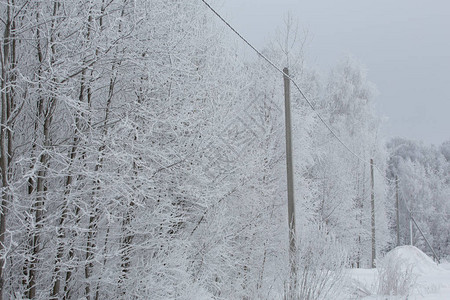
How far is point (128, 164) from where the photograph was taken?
5.43m

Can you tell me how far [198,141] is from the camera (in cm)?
656

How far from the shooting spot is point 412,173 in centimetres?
4084

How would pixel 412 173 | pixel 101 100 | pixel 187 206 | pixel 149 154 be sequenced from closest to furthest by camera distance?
1. pixel 149 154
2. pixel 101 100
3. pixel 187 206
4. pixel 412 173

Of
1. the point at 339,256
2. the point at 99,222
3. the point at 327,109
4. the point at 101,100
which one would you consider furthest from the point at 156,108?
the point at 327,109

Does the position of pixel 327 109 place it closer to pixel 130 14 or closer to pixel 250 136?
pixel 250 136

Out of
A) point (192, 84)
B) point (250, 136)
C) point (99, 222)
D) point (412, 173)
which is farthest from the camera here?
point (412, 173)

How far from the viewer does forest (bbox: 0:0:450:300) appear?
4.50 metres

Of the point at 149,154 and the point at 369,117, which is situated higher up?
the point at 369,117

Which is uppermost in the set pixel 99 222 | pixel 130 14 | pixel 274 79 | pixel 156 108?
pixel 274 79

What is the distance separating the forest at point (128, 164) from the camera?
4500 millimetres

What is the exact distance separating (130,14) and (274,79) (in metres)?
6.67

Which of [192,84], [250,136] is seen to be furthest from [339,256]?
[250,136]

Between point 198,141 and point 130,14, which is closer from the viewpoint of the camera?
point 130,14

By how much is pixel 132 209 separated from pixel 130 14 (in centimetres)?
217
